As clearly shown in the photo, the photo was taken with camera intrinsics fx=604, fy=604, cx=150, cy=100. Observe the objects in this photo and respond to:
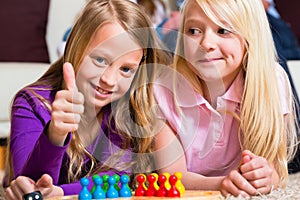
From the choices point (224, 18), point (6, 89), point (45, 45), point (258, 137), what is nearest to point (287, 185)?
point (258, 137)

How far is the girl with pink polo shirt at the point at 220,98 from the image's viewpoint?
1.19 metres

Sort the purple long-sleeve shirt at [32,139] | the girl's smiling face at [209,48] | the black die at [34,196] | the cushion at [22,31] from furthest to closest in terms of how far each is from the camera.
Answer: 1. the cushion at [22,31]
2. the girl's smiling face at [209,48]
3. the purple long-sleeve shirt at [32,139]
4. the black die at [34,196]

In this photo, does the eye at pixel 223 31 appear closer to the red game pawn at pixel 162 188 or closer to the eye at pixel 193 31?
the eye at pixel 193 31

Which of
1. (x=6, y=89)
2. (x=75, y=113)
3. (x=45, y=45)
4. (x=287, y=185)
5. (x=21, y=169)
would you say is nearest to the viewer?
(x=75, y=113)

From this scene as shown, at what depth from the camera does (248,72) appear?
1209 mm

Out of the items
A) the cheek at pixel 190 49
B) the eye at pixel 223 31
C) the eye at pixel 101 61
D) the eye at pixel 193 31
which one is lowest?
the eye at pixel 101 61

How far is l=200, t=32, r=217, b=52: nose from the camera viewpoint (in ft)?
3.85

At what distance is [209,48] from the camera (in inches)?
46.2

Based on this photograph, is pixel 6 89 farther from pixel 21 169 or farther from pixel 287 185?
pixel 287 185

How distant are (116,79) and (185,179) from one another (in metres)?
0.24

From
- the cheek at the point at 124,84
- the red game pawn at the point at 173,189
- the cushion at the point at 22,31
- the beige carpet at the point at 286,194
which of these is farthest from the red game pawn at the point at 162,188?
the cushion at the point at 22,31

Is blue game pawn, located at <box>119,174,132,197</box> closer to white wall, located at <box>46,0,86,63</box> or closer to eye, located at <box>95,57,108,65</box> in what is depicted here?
eye, located at <box>95,57,108,65</box>

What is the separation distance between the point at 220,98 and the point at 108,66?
25 cm

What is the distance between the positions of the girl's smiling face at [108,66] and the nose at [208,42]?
125 mm
